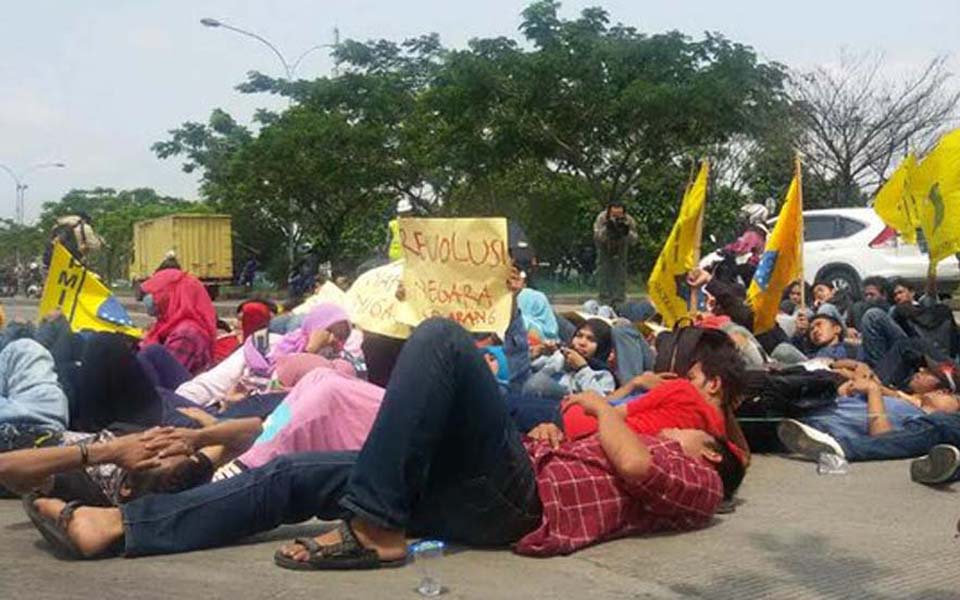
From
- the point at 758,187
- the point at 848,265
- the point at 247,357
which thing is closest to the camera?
the point at 247,357

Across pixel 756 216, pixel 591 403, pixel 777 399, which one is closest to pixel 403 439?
pixel 591 403

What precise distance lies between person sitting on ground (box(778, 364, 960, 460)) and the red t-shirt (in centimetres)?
192

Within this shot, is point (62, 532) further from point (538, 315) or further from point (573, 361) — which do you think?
point (538, 315)

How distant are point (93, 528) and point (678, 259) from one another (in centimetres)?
543

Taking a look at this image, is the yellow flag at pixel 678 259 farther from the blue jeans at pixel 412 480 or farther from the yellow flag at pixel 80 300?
the blue jeans at pixel 412 480

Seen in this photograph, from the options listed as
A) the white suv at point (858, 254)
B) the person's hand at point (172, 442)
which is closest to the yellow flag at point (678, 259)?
the person's hand at point (172, 442)

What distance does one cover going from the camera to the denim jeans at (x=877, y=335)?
834cm

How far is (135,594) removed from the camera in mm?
3574

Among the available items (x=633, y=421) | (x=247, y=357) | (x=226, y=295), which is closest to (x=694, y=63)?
(x=226, y=295)

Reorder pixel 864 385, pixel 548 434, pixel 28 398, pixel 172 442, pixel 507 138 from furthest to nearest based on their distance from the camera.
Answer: pixel 507 138 < pixel 864 385 < pixel 28 398 < pixel 548 434 < pixel 172 442

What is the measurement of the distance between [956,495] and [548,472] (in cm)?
228

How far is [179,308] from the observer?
305 inches

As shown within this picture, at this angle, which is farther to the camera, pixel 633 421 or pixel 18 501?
pixel 18 501

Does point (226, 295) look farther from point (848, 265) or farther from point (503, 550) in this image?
point (503, 550)
